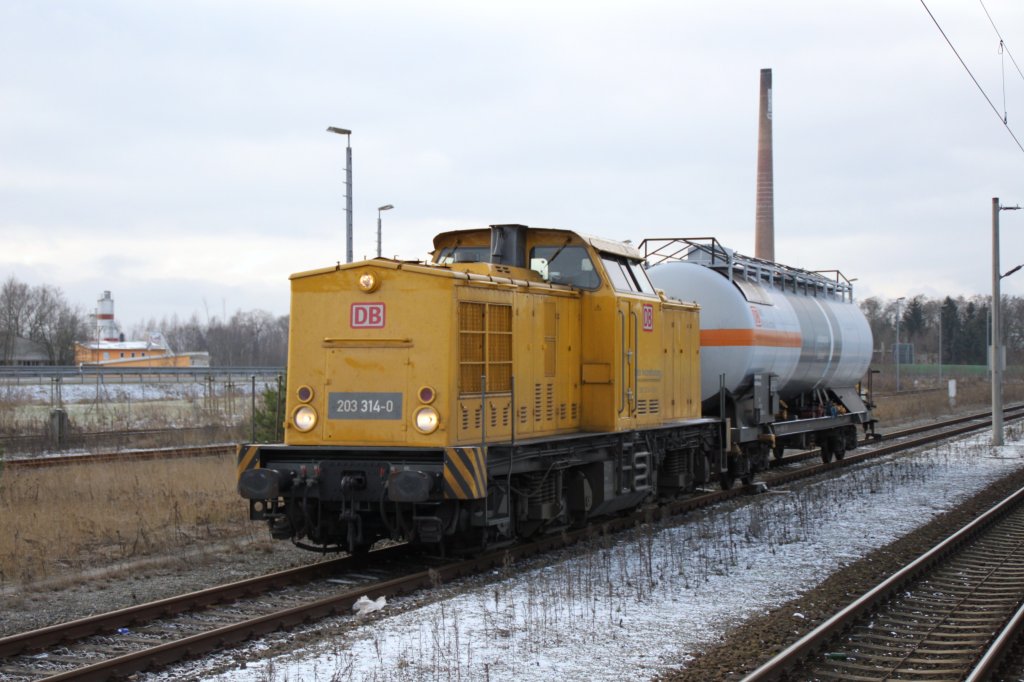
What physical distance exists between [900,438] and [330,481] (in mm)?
23047

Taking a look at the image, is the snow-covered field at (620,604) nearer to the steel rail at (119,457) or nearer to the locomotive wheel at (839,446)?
the locomotive wheel at (839,446)

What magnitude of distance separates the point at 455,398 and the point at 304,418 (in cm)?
158

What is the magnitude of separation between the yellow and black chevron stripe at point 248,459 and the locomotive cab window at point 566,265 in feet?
12.9

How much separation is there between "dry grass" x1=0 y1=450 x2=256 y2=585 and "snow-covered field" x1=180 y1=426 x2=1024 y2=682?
152 inches

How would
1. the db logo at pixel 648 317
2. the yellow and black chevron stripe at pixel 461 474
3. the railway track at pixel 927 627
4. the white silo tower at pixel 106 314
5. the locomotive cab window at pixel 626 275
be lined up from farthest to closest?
the white silo tower at pixel 106 314, the db logo at pixel 648 317, the locomotive cab window at pixel 626 275, the yellow and black chevron stripe at pixel 461 474, the railway track at pixel 927 627

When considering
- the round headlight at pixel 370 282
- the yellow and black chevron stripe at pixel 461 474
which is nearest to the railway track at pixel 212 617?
the yellow and black chevron stripe at pixel 461 474

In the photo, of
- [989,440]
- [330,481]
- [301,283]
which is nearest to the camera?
[330,481]

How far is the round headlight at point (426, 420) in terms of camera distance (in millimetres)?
9531

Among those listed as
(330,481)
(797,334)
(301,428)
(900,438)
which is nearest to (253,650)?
(330,481)

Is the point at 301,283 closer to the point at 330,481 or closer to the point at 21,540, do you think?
the point at 330,481

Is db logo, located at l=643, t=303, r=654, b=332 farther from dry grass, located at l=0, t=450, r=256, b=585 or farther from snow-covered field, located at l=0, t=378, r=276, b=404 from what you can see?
snow-covered field, located at l=0, t=378, r=276, b=404

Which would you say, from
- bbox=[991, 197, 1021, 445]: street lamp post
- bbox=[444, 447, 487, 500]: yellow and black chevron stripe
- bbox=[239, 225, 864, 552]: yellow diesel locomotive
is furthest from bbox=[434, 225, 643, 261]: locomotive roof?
bbox=[991, 197, 1021, 445]: street lamp post

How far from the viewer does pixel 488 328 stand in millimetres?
10180

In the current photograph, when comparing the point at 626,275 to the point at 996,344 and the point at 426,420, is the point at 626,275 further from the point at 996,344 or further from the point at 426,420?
the point at 996,344
